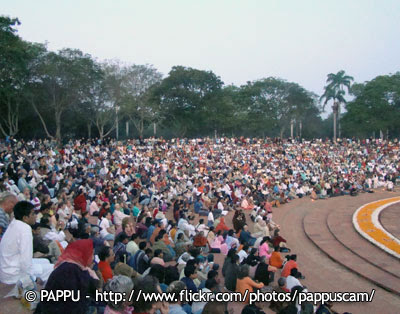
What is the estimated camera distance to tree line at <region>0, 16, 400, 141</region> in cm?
3008

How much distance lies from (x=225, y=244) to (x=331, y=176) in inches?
700

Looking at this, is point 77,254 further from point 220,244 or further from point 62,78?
point 62,78

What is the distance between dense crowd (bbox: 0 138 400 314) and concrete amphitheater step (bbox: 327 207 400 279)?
222cm

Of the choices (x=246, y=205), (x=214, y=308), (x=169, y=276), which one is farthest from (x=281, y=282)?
(x=246, y=205)

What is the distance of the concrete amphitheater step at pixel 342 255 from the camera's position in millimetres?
9172

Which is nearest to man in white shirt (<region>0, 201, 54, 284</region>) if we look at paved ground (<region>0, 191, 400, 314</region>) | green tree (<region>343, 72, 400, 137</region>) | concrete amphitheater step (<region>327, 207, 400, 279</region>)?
paved ground (<region>0, 191, 400, 314</region>)

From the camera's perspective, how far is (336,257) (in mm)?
11312

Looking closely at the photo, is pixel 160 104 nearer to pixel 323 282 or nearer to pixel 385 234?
pixel 385 234

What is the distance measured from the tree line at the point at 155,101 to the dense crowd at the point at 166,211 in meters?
6.64

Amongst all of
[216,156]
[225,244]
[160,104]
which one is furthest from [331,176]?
[160,104]

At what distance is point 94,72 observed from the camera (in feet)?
105

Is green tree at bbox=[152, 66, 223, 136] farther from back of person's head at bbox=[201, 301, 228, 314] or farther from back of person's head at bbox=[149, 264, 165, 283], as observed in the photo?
back of person's head at bbox=[201, 301, 228, 314]

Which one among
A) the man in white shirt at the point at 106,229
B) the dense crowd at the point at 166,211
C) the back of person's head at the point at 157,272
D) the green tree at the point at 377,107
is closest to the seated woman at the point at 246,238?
the dense crowd at the point at 166,211

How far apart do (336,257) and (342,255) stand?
0.34 meters
